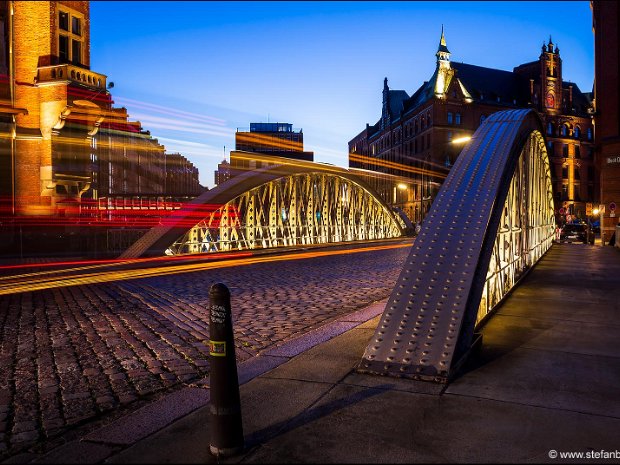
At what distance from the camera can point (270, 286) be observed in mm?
11820

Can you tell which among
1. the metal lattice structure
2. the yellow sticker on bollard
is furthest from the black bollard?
the metal lattice structure

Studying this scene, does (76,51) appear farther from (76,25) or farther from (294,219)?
(294,219)

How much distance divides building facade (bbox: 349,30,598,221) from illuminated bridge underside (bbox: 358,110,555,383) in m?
67.2

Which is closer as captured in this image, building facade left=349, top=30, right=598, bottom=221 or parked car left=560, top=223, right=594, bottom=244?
parked car left=560, top=223, right=594, bottom=244

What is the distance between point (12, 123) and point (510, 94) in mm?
77469

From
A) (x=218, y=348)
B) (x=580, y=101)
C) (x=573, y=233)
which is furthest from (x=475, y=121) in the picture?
(x=218, y=348)

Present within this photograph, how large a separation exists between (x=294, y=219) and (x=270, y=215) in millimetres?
2125

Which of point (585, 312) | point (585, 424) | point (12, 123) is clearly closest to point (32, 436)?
point (585, 424)

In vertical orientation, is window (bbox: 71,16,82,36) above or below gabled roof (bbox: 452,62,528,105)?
below

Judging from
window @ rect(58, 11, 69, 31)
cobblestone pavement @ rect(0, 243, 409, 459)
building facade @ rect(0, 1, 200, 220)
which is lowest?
cobblestone pavement @ rect(0, 243, 409, 459)

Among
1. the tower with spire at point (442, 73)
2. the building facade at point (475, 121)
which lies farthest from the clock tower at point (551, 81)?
the tower with spire at point (442, 73)

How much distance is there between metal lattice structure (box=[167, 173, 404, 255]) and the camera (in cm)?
2273

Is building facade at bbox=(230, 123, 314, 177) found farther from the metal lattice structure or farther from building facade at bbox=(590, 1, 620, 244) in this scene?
building facade at bbox=(590, 1, 620, 244)

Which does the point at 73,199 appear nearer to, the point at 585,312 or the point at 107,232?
the point at 107,232
